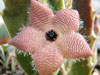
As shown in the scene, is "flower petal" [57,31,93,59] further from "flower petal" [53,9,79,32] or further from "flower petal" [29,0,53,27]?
"flower petal" [29,0,53,27]

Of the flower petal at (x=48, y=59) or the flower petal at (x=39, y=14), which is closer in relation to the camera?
the flower petal at (x=48, y=59)

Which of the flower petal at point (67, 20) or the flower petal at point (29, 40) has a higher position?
the flower petal at point (67, 20)

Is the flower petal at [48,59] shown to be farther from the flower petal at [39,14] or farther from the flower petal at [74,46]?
the flower petal at [39,14]

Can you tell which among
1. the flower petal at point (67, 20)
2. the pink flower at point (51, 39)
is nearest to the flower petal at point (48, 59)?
the pink flower at point (51, 39)

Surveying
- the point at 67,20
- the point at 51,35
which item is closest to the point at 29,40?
the point at 51,35

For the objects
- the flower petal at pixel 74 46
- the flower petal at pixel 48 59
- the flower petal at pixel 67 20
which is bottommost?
the flower petal at pixel 48 59

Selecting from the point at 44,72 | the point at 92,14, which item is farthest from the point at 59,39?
the point at 92,14

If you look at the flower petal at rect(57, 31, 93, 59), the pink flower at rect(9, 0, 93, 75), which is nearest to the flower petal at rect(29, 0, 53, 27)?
the pink flower at rect(9, 0, 93, 75)
